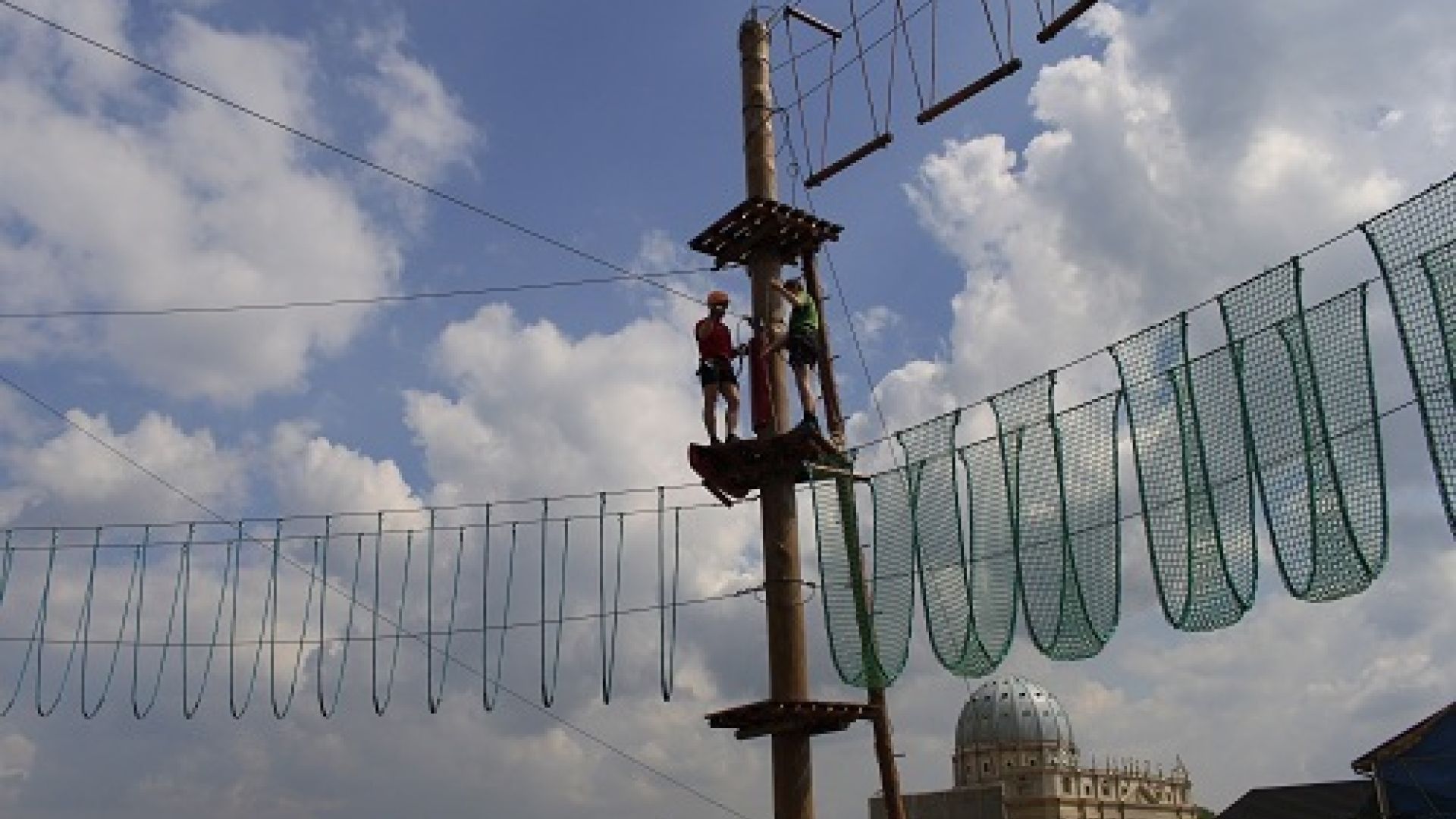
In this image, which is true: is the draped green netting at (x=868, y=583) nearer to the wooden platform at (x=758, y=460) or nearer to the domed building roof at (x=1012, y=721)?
the wooden platform at (x=758, y=460)

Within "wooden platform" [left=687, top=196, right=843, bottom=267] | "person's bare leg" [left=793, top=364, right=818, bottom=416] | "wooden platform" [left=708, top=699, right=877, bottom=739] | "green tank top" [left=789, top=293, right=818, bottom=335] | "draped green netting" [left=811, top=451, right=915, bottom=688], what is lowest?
"wooden platform" [left=708, top=699, right=877, bottom=739]

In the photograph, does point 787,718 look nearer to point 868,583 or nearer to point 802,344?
point 868,583

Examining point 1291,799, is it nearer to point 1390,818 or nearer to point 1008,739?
point 1390,818

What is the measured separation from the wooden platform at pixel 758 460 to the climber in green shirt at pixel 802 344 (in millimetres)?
321

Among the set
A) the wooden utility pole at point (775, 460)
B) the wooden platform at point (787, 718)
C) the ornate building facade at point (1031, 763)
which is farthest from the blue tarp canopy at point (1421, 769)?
the ornate building facade at point (1031, 763)

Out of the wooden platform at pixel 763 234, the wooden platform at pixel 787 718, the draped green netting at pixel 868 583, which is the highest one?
the wooden platform at pixel 763 234

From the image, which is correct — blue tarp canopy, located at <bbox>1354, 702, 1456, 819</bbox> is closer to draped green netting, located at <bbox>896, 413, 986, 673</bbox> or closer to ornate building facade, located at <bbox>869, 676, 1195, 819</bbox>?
draped green netting, located at <bbox>896, 413, 986, 673</bbox>

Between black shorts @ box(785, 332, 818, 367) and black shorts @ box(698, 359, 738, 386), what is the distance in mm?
546

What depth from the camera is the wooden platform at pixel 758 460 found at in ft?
34.2

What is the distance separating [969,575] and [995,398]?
143 centimetres

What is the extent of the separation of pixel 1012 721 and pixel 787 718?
63475 mm

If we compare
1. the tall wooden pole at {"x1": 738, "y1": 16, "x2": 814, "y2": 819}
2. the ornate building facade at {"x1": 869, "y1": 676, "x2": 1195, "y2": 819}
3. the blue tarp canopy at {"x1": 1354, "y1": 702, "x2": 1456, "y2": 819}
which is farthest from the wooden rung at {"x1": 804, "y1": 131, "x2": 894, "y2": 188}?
the ornate building facade at {"x1": 869, "y1": 676, "x2": 1195, "y2": 819}

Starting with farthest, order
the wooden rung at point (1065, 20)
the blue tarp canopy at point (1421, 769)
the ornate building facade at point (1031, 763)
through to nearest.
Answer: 1. the ornate building facade at point (1031, 763)
2. the blue tarp canopy at point (1421, 769)
3. the wooden rung at point (1065, 20)

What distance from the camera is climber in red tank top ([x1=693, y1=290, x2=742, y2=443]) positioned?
35.8ft
